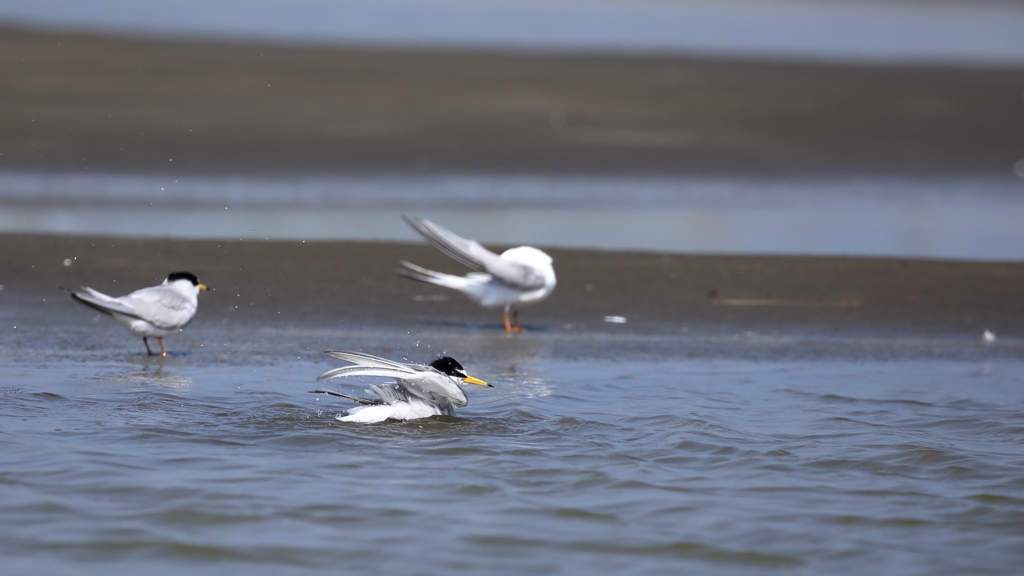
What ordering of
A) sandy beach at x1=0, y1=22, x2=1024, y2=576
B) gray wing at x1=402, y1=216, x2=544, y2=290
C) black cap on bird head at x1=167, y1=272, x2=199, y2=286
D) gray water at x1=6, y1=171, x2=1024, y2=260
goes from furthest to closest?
gray water at x1=6, y1=171, x2=1024, y2=260 → gray wing at x1=402, y1=216, x2=544, y2=290 → black cap on bird head at x1=167, y1=272, x2=199, y2=286 → sandy beach at x1=0, y1=22, x2=1024, y2=576

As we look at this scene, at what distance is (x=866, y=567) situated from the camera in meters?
4.34

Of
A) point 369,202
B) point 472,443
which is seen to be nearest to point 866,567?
point 472,443

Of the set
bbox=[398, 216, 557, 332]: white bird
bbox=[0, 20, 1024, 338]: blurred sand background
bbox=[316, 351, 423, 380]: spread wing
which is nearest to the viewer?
bbox=[316, 351, 423, 380]: spread wing

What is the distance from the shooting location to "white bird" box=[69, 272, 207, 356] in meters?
7.38

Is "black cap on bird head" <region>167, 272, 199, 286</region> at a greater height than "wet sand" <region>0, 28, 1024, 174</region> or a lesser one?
lesser

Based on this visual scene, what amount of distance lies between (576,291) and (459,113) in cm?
1027

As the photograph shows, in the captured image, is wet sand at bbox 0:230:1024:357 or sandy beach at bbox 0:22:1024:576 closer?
sandy beach at bbox 0:22:1024:576

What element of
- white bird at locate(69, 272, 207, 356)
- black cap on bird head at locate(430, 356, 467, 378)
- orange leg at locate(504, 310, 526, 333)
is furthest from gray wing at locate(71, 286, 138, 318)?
orange leg at locate(504, 310, 526, 333)

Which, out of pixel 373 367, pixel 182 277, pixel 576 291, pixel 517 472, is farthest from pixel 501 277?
pixel 517 472

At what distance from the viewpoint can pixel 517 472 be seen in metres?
5.32

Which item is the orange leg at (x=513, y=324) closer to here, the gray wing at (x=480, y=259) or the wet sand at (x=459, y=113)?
the gray wing at (x=480, y=259)

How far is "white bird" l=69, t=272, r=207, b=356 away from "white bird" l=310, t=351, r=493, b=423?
1.76m

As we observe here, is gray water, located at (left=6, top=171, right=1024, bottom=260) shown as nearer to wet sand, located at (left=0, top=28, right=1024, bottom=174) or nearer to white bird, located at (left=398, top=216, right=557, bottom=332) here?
wet sand, located at (left=0, top=28, right=1024, bottom=174)

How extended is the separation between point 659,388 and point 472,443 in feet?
5.42
